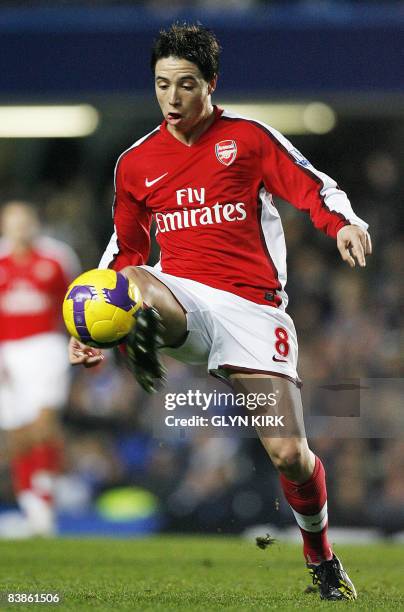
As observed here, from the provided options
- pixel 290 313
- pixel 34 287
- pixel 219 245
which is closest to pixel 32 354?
pixel 34 287

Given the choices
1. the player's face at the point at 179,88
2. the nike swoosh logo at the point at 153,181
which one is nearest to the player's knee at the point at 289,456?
the nike swoosh logo at the point at 153,181

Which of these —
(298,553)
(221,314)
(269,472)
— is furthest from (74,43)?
(221,314)

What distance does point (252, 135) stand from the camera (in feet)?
15.9

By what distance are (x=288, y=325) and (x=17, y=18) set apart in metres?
5.34

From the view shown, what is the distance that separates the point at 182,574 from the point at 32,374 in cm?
346

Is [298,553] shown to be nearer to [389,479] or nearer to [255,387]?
[389,479]

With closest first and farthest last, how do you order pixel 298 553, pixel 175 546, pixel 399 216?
pixel 298 553, pixel 175 546, pixel 399 216

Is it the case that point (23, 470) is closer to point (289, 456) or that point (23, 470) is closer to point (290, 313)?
point (290, 313)

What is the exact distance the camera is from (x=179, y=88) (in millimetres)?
4730

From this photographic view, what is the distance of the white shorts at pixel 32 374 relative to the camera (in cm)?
887

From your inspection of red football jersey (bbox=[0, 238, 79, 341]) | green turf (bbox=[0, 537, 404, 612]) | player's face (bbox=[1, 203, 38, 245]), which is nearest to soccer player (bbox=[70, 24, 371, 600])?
green turf (bbox=[0, 537, 404, 612])

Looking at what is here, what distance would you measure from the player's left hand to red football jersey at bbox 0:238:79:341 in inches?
188

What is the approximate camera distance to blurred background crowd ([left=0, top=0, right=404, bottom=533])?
8.74m

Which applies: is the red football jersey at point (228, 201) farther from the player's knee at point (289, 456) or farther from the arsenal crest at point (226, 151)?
the player's knee at point (289, 456)
